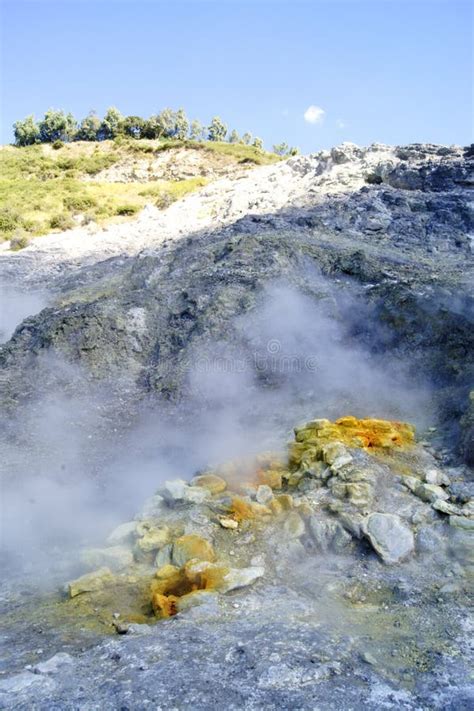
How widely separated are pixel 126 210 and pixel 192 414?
13.4 meters

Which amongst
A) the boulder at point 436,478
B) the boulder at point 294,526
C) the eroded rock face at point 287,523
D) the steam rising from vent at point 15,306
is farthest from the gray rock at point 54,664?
the steam rising from vent at point 15,306

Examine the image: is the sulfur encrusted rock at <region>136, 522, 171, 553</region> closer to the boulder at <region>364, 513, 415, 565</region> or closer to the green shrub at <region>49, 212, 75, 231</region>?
the boulder at <region>364, 513, 415, 565</region>

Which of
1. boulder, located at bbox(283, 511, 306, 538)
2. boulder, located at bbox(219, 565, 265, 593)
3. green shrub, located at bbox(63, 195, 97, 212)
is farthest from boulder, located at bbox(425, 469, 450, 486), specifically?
green shrub, located at bbox(63, 195, 97, 212)

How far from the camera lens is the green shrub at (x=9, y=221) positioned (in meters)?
19.5

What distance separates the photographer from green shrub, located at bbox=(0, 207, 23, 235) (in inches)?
768

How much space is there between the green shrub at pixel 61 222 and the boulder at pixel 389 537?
55.1 ft

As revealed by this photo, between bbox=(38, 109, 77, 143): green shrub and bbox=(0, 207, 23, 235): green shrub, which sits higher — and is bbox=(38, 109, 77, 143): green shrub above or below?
above

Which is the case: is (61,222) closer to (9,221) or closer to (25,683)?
(9,221)

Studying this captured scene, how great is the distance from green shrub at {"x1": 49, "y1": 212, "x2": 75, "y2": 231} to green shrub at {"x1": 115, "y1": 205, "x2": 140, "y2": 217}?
1624 millimetres

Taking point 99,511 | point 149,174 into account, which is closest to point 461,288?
point 99,511

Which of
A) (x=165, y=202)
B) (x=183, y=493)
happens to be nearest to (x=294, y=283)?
(x=183, y=493)

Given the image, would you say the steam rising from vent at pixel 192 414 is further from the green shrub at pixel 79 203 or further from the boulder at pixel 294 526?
the green shrub at pixel 79 203

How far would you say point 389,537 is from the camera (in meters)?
4.80

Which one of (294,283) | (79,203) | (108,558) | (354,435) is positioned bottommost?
(108,558)
